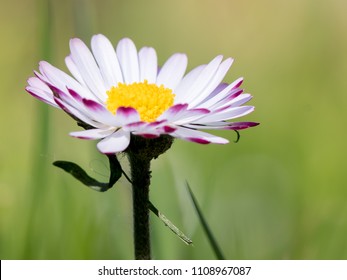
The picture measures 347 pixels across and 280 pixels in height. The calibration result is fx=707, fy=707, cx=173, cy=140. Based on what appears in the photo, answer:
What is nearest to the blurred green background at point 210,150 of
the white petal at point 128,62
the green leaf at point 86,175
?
the green leaf at point 86,175

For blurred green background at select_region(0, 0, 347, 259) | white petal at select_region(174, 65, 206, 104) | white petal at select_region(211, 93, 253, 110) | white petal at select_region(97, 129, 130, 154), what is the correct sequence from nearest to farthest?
white petal at select_region(97, 129, 130, 154) → white petal at select_region(211, 93, 253, 110) → white petal at select_region(174, 65, 206, 104) → blurred green background at select_region(0, 0, 347, 259)

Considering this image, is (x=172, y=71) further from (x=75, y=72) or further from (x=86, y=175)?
(x=86, y=175)

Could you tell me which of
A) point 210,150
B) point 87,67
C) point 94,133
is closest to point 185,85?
point 87,67

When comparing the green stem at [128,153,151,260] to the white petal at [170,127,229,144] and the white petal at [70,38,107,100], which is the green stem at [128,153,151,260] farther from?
the white petal at [70,38,107,100]

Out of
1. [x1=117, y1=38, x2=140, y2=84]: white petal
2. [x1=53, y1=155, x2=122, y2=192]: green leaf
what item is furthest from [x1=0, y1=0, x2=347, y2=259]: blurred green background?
[x1=117, y1=38, x2=140, y2=84]: white petal

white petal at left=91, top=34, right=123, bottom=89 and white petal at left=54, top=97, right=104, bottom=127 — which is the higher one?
white petal at left=91, top=34, right=123, bottom=89

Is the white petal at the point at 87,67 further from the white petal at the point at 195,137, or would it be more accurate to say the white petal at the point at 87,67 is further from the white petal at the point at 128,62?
the white petal at the point at 195,137
